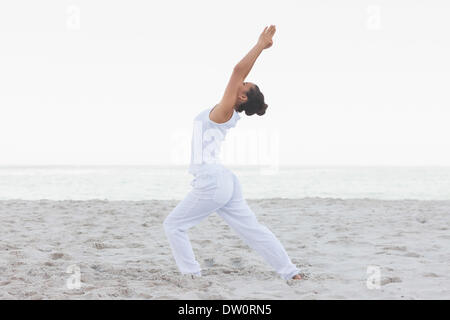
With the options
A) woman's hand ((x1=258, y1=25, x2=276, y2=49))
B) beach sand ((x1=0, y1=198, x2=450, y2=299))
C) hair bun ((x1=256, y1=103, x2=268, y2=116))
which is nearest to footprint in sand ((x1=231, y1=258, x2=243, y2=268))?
beach sand ((x1=0, y1=198, x2=450, y2=299))

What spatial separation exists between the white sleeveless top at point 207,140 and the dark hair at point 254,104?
0.09 meters

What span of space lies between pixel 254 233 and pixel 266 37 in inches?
54.7

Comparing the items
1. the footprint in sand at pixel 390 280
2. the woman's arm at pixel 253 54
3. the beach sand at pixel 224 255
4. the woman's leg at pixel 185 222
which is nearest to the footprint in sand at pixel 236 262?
the beach sand at pixel 224 255

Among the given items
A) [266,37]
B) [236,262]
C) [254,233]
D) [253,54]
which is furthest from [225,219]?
[266,37]

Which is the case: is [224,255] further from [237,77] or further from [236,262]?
[237,77]

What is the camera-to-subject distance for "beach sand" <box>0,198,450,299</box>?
3.43 m

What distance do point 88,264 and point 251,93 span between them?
86.4 inches

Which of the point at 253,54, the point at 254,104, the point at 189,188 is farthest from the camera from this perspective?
the point at 189,188

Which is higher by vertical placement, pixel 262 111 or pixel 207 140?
pixel 262 111

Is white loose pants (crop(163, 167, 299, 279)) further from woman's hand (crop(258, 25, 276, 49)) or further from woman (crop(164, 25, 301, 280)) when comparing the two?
woman's hand (crop(258, 25, 276, 49))

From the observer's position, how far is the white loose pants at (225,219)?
356cm

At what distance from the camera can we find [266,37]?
329cm

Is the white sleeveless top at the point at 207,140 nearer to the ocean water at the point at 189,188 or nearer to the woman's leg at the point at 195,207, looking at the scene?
the woman's leg at the point at 195,207
